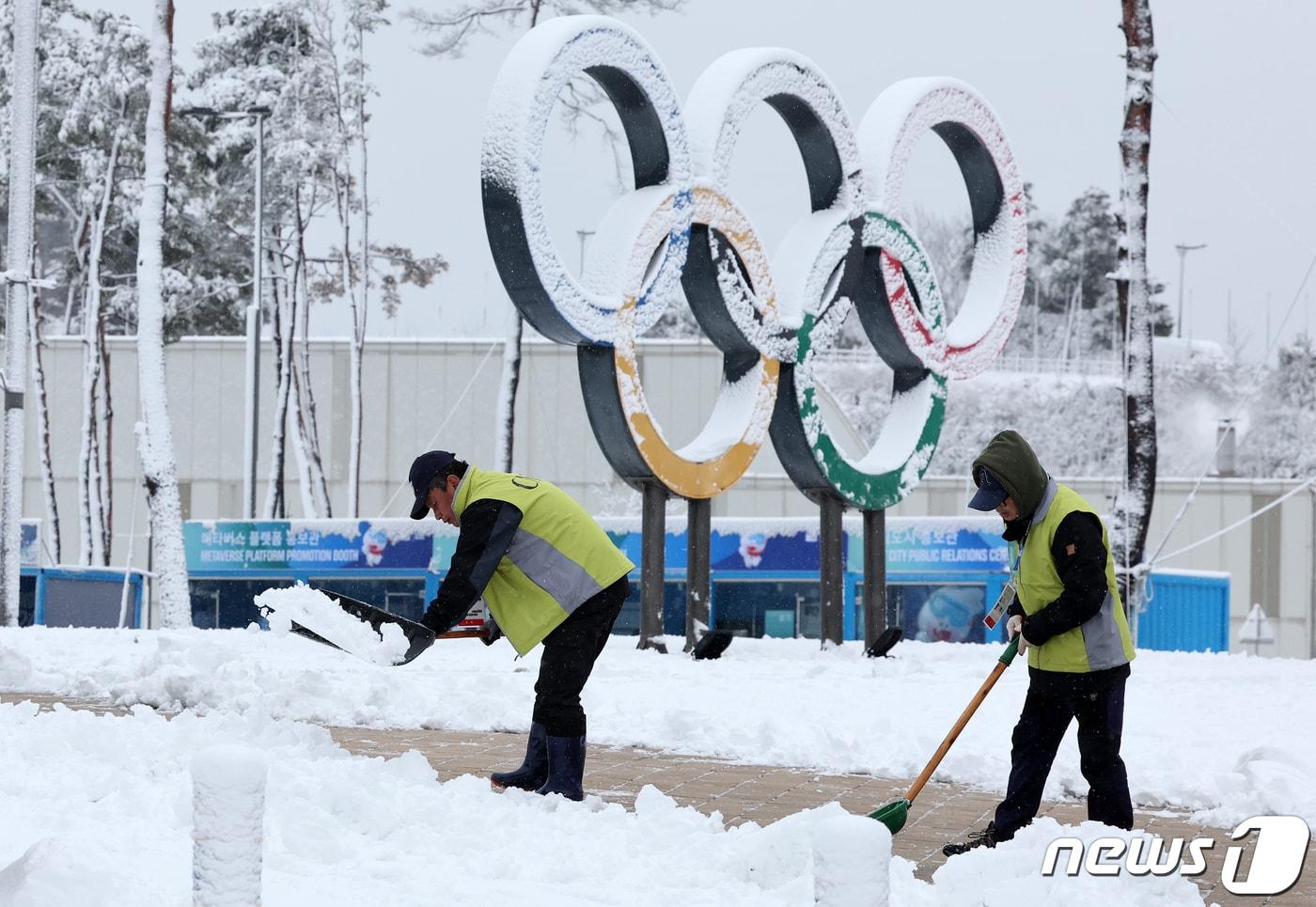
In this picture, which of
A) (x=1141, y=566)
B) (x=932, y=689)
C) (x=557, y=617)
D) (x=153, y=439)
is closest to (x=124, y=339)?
(x=153, y=439)

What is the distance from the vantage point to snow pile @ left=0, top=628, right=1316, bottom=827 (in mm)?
7451

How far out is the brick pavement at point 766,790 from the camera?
5.91m

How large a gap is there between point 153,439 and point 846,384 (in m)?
52.5

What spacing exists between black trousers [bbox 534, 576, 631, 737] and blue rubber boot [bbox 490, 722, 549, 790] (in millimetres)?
150

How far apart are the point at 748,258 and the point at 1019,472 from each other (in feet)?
29.5

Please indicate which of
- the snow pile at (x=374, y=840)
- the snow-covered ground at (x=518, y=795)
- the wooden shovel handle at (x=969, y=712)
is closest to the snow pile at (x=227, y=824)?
the snow pile at (x=374, y=840)

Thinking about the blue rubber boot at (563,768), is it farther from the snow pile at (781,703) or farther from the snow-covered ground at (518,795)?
the snow pile at (781,703)

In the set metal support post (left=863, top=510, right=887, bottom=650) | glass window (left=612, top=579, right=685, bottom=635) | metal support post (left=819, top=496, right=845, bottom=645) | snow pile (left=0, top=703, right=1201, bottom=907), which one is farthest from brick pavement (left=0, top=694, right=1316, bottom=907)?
glass window (left=612, top=579, right=685, bottom=635)

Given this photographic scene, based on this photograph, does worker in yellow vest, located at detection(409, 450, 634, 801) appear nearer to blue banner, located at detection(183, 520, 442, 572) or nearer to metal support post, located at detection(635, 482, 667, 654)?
metal support post, located at detection(635, 482, 667, 654)

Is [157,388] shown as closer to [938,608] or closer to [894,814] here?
[938,608]

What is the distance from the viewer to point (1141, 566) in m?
18.9

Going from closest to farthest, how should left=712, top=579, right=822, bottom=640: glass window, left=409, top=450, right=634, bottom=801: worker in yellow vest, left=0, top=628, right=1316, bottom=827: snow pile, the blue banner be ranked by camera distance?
left=409, top=450, right=634, bottom=801: worker in yellow vest → left=0, top=628, right=1316, bottom=827: snow pile → left=712, top=579, right=822, bottom=640: glass window → the blue banner

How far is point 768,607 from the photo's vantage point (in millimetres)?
24641

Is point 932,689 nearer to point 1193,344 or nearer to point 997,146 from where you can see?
point 997,146
